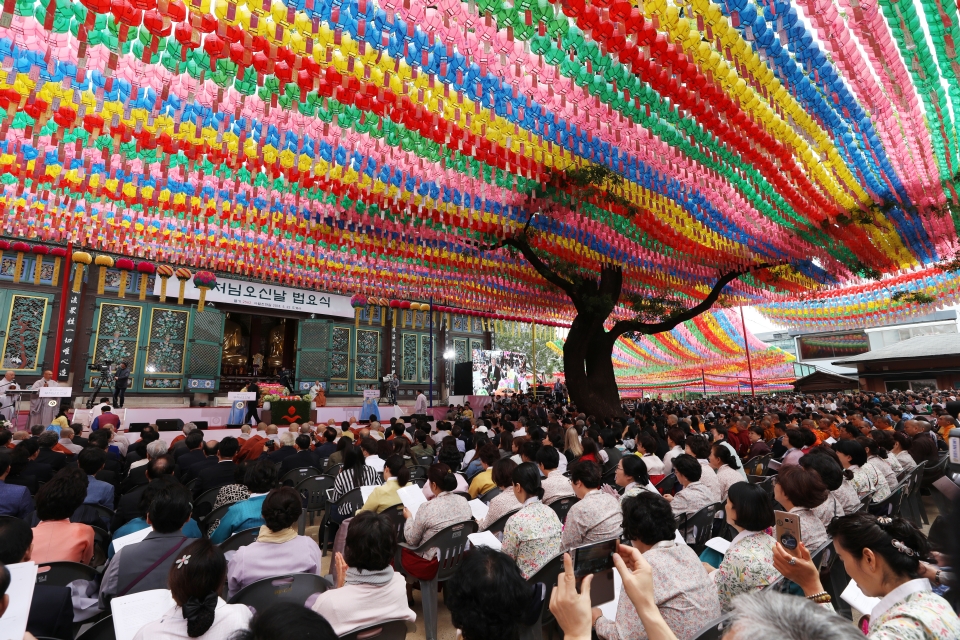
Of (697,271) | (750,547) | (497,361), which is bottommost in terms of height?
(750,547)

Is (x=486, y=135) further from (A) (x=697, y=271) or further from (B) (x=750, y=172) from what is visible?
(A) (x=697, y=271)

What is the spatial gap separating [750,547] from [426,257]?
9.96 metres

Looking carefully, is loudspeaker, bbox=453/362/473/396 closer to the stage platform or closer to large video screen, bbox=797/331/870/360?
the stage platform

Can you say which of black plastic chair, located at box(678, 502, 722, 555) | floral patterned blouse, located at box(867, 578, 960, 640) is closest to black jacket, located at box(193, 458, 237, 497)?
black plastic chair, located at box(678, 502, 722, 555)

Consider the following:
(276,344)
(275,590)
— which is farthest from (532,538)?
(276,344)

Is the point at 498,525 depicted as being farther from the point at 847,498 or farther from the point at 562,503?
the point at 847,498

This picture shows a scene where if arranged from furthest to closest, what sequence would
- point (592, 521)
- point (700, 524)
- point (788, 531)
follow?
point (700, 524) → point (592, 521) → point (788, 531)

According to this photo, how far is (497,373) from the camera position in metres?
21.6

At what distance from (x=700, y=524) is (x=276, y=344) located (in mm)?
19347

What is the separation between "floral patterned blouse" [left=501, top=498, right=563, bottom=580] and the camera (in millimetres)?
2744

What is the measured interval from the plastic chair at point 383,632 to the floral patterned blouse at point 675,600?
84 centimetres

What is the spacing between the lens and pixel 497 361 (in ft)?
71.1

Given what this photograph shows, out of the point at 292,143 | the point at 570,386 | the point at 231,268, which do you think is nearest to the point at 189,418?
the point at 231,268

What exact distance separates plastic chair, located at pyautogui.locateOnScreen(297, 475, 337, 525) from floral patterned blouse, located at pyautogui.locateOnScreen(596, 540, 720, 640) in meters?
3.49
